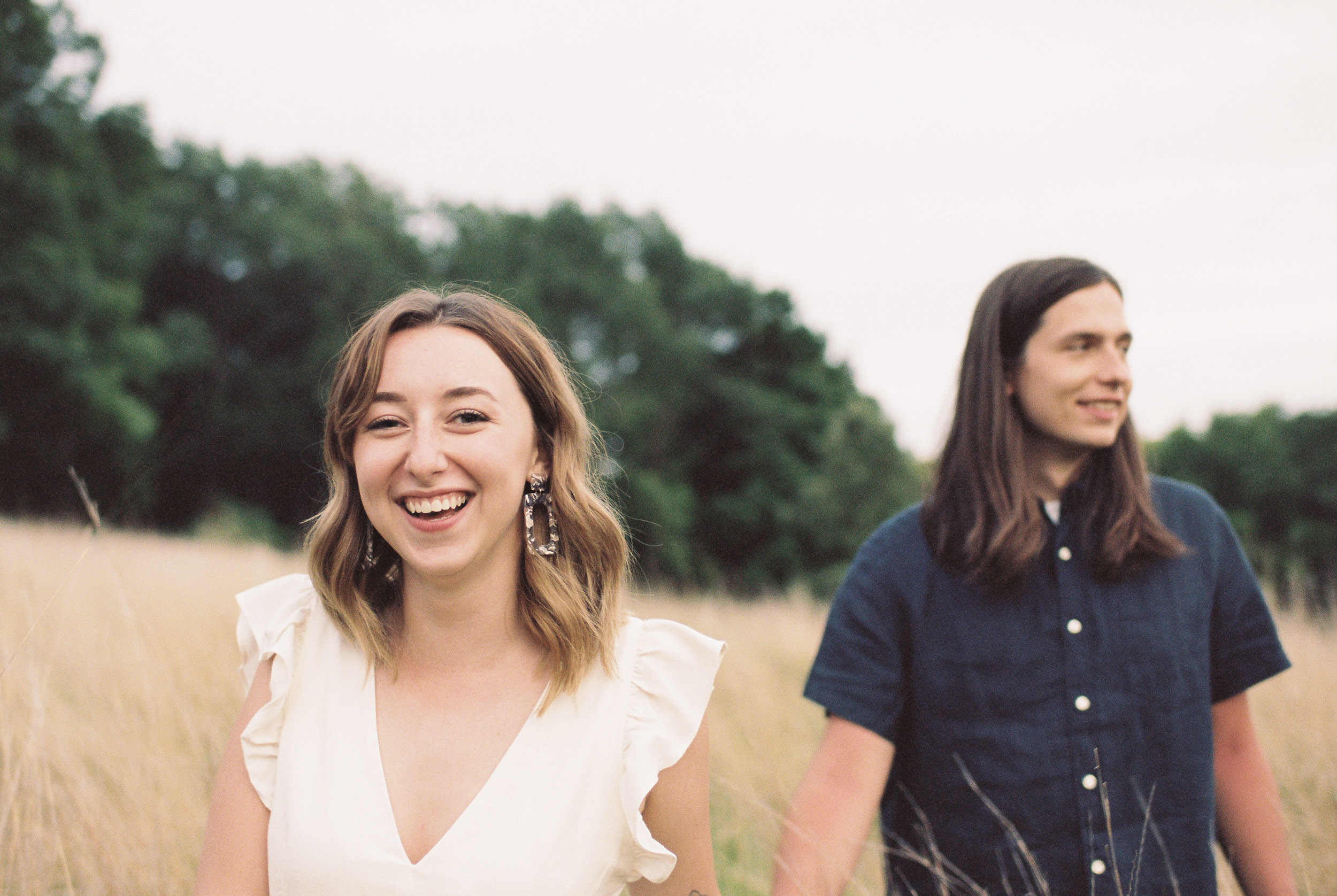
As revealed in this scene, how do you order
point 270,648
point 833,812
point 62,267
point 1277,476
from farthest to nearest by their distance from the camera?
1. point 1277,476
2. point 62,267
3. point 833,812
4. point 270,648

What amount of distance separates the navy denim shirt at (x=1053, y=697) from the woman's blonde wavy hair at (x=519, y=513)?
54 cm

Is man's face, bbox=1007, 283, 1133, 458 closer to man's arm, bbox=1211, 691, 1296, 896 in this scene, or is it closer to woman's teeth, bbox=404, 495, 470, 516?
man's arm, bbox=1211, 691, 1296, 896

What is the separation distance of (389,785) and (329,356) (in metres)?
11.9

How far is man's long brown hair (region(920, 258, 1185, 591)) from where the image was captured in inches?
76.5

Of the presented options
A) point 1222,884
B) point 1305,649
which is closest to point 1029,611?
point 1222,884

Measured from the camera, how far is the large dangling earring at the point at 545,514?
1.87 metres

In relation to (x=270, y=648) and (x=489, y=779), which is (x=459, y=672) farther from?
(x=270, y=648)

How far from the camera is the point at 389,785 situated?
5.36ft

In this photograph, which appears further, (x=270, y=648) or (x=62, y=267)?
(x=62, y=267)

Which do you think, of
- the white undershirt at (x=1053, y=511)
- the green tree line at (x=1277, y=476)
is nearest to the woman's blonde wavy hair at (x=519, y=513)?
the white undershirt at (x=1053, y=511)

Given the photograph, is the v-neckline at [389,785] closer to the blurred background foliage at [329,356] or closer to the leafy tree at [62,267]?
the blurred background foliage at [329,356]

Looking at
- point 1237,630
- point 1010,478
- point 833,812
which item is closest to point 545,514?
point 833,812

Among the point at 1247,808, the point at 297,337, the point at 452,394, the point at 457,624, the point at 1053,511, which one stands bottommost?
the point at 1247,808

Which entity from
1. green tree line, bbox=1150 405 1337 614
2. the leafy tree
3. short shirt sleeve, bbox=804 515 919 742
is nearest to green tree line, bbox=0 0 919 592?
the leafy tree
